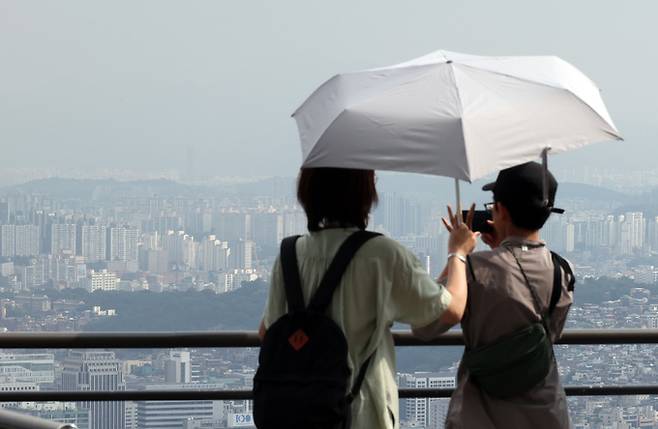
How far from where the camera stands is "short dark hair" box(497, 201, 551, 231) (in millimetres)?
3760

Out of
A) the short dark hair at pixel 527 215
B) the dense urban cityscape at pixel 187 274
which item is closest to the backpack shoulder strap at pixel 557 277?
the short dark hair at pixel 527 215

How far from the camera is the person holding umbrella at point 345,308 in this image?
11.0ft

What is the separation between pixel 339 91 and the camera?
12.2 feet

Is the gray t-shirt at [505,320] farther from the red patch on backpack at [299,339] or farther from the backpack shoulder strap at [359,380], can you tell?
the red patch on backpack at [299,339]

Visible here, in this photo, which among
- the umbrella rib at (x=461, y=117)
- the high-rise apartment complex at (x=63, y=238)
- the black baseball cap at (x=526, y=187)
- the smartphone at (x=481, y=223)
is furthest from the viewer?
the high-rise apartment complex at (x=63, y=238)

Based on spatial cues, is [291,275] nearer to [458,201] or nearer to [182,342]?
[458,201]

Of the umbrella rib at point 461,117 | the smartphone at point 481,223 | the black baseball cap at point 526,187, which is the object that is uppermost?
the umbrella rib at point 461,117

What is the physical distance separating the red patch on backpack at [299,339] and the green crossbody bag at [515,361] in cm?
61

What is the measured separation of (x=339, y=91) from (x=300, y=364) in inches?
33.9

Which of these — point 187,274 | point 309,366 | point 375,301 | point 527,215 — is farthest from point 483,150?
point 187,274

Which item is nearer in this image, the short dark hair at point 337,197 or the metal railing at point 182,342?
the short dark hair at point 337,197

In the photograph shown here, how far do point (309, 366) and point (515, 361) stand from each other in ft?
2.23

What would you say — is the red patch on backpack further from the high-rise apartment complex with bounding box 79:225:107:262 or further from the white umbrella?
the high-rise apartment complex with bounding box 79:225:107:262

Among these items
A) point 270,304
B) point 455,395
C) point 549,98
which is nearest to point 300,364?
point 270,304
